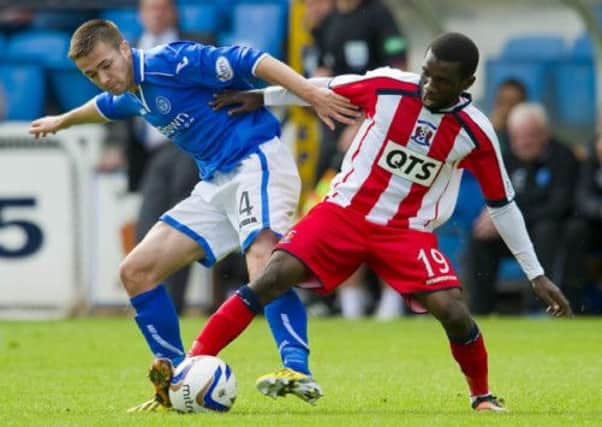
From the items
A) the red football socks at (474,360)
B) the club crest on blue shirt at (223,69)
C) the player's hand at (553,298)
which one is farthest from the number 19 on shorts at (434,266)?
the club crest on blue shirt at (223,69)

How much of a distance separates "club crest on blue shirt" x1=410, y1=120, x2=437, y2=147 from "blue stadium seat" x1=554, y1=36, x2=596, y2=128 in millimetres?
8076

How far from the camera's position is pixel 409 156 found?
7.98 metres

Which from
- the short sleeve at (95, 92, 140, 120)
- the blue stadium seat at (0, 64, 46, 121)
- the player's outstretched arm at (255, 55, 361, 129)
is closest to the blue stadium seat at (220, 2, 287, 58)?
the blue stadium seat at (0, 64, 46, 121)

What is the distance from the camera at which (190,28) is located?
16.8m

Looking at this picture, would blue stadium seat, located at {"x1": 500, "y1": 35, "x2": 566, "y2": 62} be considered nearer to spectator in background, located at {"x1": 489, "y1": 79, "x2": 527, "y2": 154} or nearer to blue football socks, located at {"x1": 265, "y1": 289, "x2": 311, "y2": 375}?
spectator in background, located at {"x1": 489, "y1": 79, "x2": 527, "y2": 154}

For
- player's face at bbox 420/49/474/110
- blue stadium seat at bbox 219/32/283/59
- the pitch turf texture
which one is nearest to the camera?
player's face at bbox 420/49/474/110

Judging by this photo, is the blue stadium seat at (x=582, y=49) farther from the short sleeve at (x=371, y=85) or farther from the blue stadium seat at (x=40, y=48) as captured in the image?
the short sleeve at (x=371, y=85)

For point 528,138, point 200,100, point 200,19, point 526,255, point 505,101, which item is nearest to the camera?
point 526,255

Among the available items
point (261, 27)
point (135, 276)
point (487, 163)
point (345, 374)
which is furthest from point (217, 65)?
point (261, 27)

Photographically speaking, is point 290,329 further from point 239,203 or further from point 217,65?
point 217,65

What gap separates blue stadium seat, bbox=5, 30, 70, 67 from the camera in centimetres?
1697

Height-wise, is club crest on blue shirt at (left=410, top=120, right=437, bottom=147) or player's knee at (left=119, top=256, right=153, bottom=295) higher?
club crest on blue shirt at (left=410, top=120, right=437, bottom=147)

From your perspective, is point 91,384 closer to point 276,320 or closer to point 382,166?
point 276,320

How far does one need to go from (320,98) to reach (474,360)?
1370mm
